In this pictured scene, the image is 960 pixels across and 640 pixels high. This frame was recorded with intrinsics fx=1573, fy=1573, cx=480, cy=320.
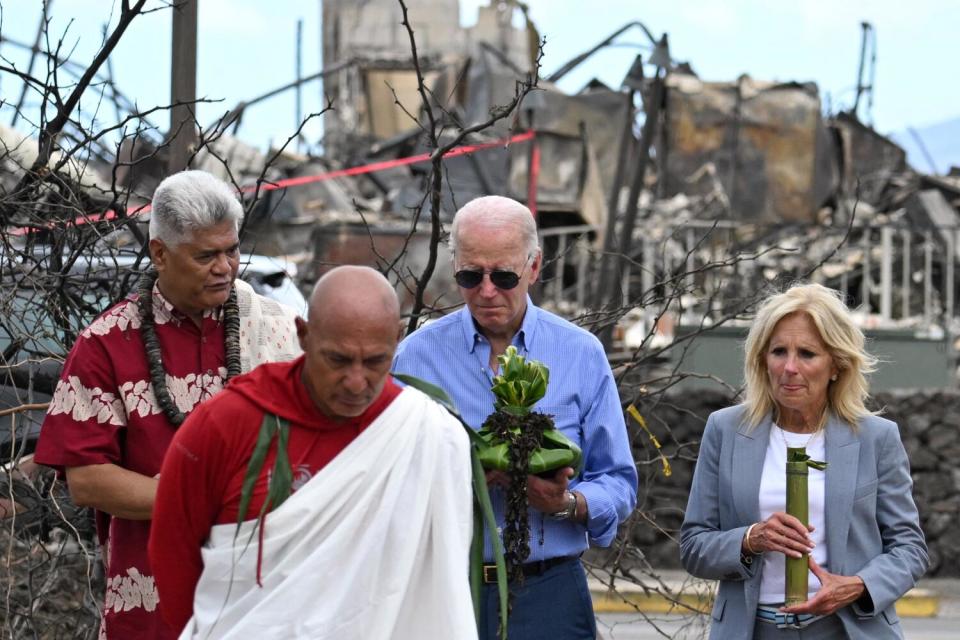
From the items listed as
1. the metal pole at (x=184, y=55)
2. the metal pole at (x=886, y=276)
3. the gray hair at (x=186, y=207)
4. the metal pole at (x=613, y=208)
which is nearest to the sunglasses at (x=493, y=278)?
the gray hair at (x=186, y=207)

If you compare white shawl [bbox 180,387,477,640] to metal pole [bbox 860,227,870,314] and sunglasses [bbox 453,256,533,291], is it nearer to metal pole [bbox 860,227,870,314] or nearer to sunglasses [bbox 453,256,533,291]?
sunglasses [bbox 453,256,533,291]

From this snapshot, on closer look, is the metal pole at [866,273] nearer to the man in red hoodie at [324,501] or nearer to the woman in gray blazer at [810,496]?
the woman in gray blazer at [810,496]

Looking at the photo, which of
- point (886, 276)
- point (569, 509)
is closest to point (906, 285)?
point (886, 276)

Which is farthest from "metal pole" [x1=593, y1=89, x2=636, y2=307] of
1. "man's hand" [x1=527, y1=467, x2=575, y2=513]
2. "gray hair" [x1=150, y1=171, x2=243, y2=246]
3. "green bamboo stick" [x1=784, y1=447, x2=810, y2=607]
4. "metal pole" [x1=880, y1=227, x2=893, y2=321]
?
"gray hair" [x1=150, y1=171, x2=243, y2=246]

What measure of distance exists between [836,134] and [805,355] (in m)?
21.2

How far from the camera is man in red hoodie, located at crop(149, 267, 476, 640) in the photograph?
3.17m

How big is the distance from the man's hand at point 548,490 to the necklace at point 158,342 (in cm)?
80

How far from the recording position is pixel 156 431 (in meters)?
3.87

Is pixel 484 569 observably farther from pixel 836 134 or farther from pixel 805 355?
pixel 836 134

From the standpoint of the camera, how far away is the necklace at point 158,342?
3.87 metres

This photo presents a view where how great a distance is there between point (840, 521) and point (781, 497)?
0.61ft

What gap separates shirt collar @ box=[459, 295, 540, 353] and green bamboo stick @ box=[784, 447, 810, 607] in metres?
0.78

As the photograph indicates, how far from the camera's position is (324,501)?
317 centimetres

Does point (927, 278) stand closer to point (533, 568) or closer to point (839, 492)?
Result: point (839, 492)
